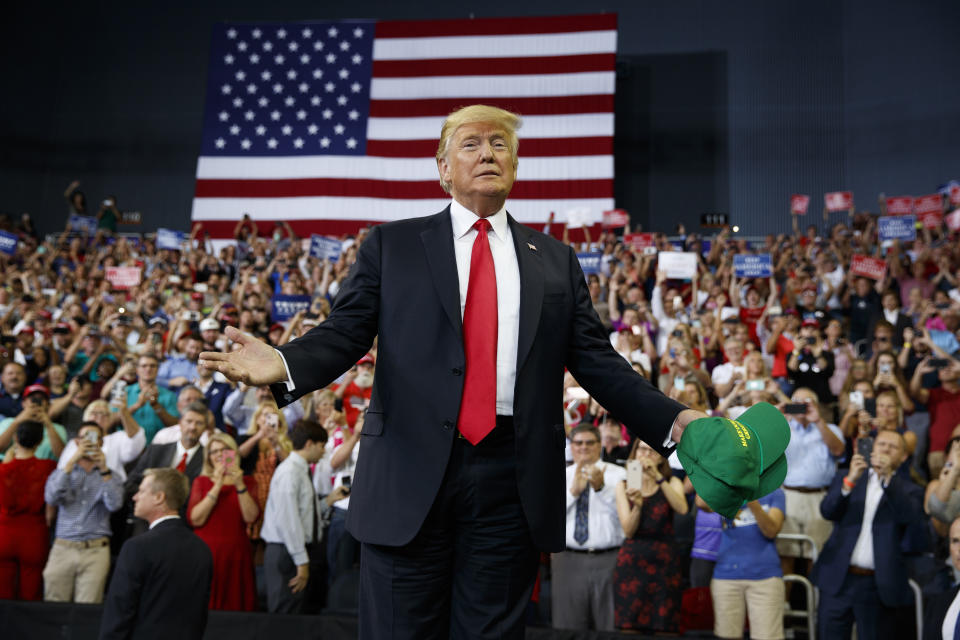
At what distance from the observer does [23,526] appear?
6.13 m

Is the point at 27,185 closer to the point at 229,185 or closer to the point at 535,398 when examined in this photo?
the point at 229,185

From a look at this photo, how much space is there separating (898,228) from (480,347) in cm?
1066

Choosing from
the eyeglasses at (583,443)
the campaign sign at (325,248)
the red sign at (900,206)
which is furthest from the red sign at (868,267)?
the campaign sign at (325,248)

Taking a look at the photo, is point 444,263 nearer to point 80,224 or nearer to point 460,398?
point 460,398

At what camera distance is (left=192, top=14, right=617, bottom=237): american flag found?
16.1m

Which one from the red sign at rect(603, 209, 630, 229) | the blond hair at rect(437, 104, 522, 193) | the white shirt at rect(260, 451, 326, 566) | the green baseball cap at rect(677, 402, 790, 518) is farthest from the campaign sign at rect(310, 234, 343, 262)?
the green baseball cap at rect(677, 402, 790, 518)

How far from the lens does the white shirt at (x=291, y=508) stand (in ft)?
19.5

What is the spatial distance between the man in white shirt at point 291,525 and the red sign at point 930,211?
29.7 feet

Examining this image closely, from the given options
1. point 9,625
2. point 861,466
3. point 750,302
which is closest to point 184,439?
point 9,625

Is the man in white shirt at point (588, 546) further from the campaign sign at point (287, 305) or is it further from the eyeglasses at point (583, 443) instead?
the campaign sign at point (287, 305)

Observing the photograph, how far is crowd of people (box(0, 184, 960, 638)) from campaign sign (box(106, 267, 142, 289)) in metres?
0.98

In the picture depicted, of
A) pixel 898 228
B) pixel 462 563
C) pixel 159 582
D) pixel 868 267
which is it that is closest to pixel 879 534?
pixel 159 582

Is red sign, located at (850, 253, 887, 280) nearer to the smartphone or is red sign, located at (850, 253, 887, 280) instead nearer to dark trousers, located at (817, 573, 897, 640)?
dark trousers, located at (817, 573, 897, 640)

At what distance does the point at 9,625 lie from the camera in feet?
16.9
